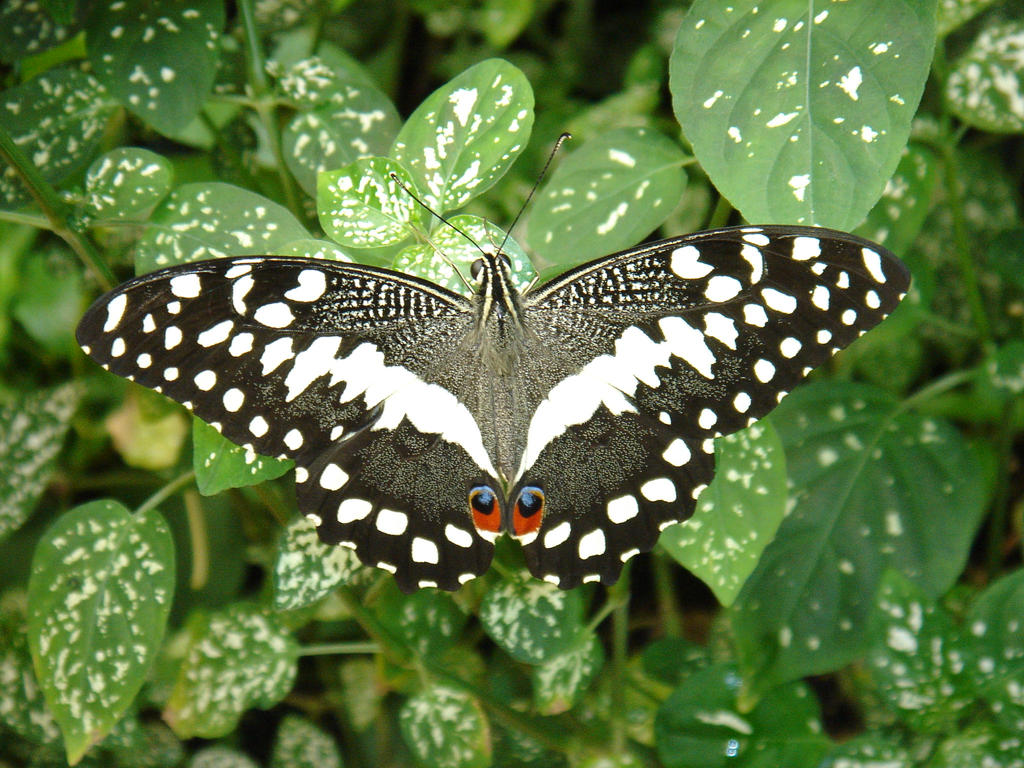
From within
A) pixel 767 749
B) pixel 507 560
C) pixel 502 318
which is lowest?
pixel 767 749

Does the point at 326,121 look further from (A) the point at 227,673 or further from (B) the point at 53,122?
(A) the point at 227,673

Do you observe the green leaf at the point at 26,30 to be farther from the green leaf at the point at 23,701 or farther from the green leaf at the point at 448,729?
the green leaf at the point at 448,729

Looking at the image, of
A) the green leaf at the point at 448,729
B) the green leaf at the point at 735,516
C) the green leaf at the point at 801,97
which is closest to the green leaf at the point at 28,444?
the green leaf at the point at 448,729

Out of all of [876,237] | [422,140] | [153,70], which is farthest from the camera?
[876,237]

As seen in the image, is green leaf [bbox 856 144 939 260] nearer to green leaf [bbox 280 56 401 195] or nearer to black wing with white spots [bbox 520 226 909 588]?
black wing with white spots [bbox 520 226 909 588]

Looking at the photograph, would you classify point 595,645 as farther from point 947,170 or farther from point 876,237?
point 947,170

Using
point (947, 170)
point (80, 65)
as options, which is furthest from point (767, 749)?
point (80, 65)
